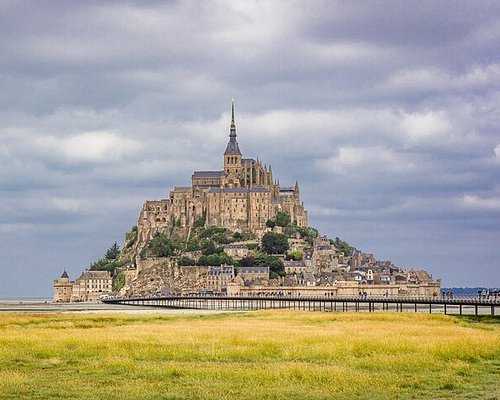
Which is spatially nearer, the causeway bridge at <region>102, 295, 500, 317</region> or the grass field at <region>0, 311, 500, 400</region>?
the grass field at <region>0, 311, 500, 400</region>

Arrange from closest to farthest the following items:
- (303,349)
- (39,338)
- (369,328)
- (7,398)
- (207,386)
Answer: (7,398)
(207,386)
(303,349)
(39,338)
(369,328)

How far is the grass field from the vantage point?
124 ft

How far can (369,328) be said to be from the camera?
69.5m

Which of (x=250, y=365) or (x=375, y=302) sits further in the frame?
(x=375, y=302)

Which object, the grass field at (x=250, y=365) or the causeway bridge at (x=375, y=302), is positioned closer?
the grass field at (x=250, y=365)

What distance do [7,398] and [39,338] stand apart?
21957 millimetres

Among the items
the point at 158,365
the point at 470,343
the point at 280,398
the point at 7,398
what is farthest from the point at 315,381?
the point at 470,343

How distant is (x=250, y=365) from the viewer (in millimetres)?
46125

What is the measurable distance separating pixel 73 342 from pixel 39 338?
397cm

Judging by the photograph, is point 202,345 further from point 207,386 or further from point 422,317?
point 422,317

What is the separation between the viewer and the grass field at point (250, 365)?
37.9 meters

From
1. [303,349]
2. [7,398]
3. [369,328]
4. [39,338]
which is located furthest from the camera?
[369,328]

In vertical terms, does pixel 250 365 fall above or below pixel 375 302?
below

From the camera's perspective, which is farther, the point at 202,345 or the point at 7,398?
the point at 202,345
